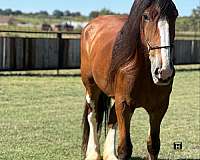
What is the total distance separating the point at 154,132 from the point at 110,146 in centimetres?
132

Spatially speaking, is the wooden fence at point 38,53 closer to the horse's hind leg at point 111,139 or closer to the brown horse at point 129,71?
the brown horse at point 129,71

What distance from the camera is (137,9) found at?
15.6ft

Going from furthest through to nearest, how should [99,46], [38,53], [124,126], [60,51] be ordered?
[60,51] < [38,53] < [99,46] < [124,126]

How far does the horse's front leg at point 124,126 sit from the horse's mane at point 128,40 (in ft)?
1.31

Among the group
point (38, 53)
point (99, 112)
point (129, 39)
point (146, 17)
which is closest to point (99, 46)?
point (99, 112)

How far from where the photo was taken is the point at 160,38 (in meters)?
4.21

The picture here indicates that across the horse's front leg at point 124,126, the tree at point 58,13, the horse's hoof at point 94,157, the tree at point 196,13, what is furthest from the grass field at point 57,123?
the tree at point 58,13

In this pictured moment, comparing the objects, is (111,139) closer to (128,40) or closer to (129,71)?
(129,71)

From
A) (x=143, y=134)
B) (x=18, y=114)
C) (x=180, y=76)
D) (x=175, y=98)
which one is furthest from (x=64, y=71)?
(x=143, y=134)

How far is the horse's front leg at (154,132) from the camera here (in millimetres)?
5136

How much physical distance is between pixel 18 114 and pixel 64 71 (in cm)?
1012

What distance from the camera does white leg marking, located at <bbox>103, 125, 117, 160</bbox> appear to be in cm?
649

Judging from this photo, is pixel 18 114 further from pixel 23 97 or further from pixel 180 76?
pixel 180 76

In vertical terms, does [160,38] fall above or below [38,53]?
above
